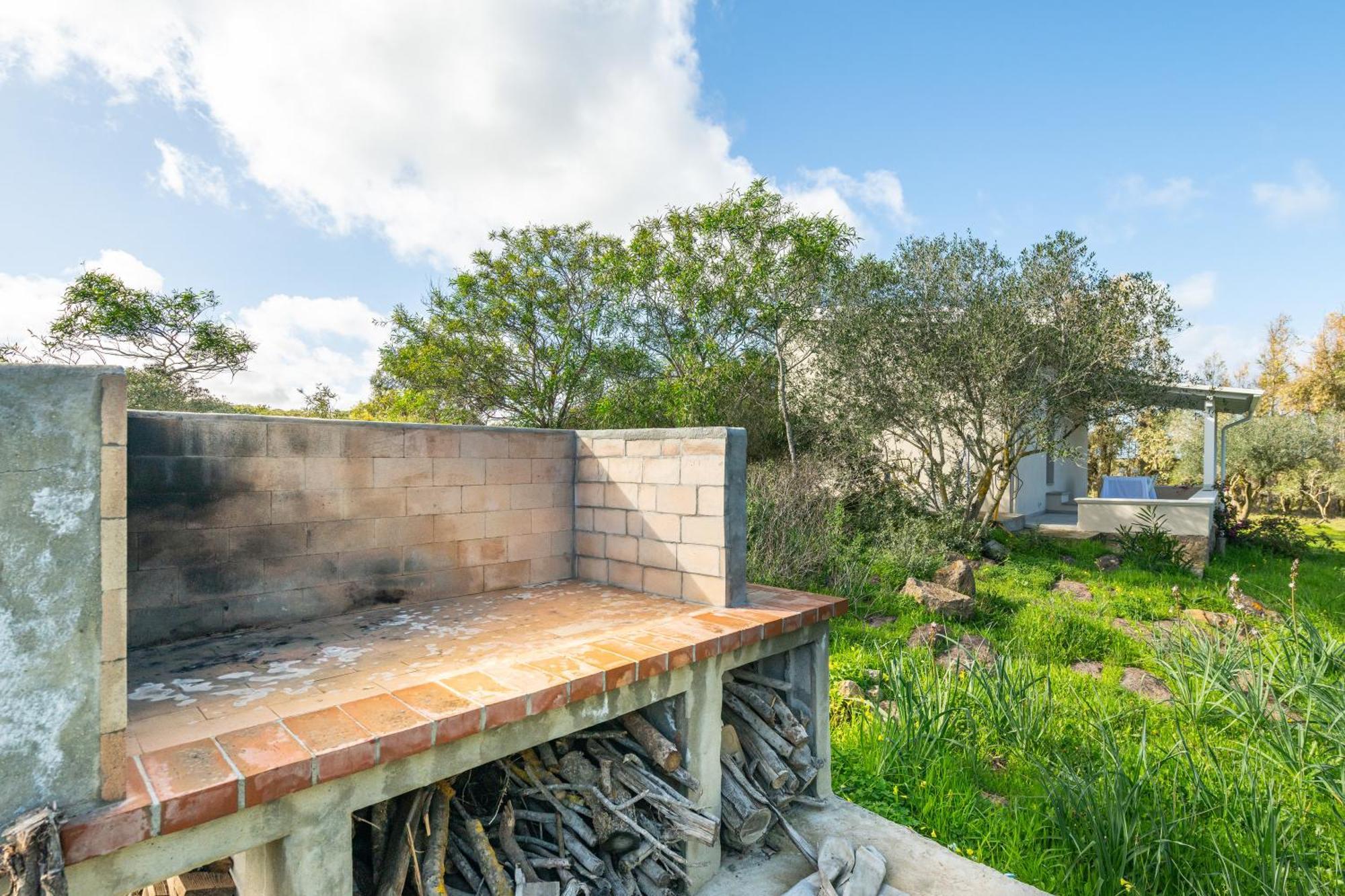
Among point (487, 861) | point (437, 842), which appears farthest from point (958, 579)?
point (437, 842)

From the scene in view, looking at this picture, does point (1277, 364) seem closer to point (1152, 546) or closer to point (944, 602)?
point (1152, 546)

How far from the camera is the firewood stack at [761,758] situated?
294 cm

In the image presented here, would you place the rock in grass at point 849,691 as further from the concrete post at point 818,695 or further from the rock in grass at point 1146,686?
the rock in grass at point 1146,686

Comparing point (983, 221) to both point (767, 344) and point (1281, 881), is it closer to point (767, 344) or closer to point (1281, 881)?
point (767, 344)

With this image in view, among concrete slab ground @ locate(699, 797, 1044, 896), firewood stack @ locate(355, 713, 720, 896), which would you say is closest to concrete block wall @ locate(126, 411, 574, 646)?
firewood stack @ locate(355, 713, 720, 896)

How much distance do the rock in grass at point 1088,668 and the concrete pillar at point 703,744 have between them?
159 inches

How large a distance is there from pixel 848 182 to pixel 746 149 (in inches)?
67.2

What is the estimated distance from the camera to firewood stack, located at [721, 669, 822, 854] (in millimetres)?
2941

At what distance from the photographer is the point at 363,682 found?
221 centimetres

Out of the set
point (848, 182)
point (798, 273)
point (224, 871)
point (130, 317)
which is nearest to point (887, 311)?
point (798, 273)

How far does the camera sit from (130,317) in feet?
43.0

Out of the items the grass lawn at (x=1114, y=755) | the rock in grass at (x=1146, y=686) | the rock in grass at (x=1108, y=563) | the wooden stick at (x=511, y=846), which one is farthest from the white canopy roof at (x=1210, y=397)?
the wooden stick at (x=511, y=846)

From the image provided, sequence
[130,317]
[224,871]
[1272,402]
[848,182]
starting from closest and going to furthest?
[224,871]
[848,182]
[130,317]
[1272,402]

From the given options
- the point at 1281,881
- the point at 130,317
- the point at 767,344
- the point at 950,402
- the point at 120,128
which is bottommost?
the point at 1281,881
